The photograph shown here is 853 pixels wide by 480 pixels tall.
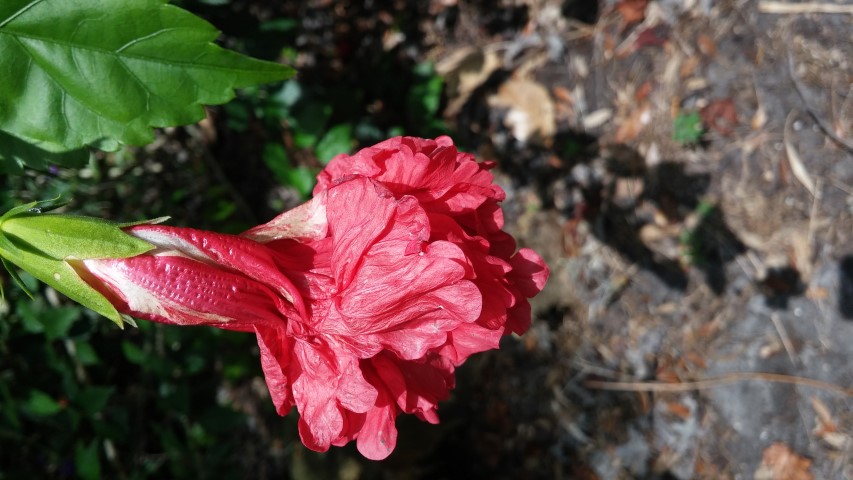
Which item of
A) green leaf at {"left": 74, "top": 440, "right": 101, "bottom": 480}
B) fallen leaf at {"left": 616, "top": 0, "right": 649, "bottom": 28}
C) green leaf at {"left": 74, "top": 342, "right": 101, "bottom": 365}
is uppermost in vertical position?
fallen leaf at {"left": 616, "top": 0, "right": 649, "bottom": 28}

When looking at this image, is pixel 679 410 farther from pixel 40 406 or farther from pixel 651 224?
pixel 40 406

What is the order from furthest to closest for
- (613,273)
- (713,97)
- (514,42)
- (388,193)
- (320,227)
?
(514,42) < (613,273) < (713,97) < (320,227) < (388,193)

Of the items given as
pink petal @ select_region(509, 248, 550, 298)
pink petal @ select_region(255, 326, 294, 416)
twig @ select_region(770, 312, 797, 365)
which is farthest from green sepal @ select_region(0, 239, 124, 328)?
twig @ select_region(770, 312, 797, 365)

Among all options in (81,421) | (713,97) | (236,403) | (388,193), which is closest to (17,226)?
(388,193)

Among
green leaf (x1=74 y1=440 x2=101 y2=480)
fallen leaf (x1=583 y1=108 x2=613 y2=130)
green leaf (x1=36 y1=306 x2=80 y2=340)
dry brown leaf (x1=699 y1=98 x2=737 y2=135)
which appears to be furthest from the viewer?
fallen leaf (x1=583 y1=108 x2=613 y2=130)

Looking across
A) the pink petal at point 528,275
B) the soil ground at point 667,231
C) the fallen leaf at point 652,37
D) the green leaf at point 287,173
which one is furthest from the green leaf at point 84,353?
the fallen leaf at point 652,37

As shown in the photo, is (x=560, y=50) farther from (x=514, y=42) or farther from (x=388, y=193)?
(x=388, y=193)

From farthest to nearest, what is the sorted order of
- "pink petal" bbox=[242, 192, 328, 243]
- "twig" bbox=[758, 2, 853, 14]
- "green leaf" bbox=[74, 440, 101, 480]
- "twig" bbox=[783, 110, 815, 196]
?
1. "twig" bbox=[783, 110, 815, 196]
2. "twig" bbox=[758, 2, 853, 14]
3. "green leaf" bbox=[74, 440, 101, 480]
4. "pink petal" bbox=[242, 192, 328, 243]

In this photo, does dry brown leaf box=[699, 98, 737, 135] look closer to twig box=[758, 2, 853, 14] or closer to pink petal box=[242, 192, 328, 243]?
twig box=[758, 2, 853, 14]
